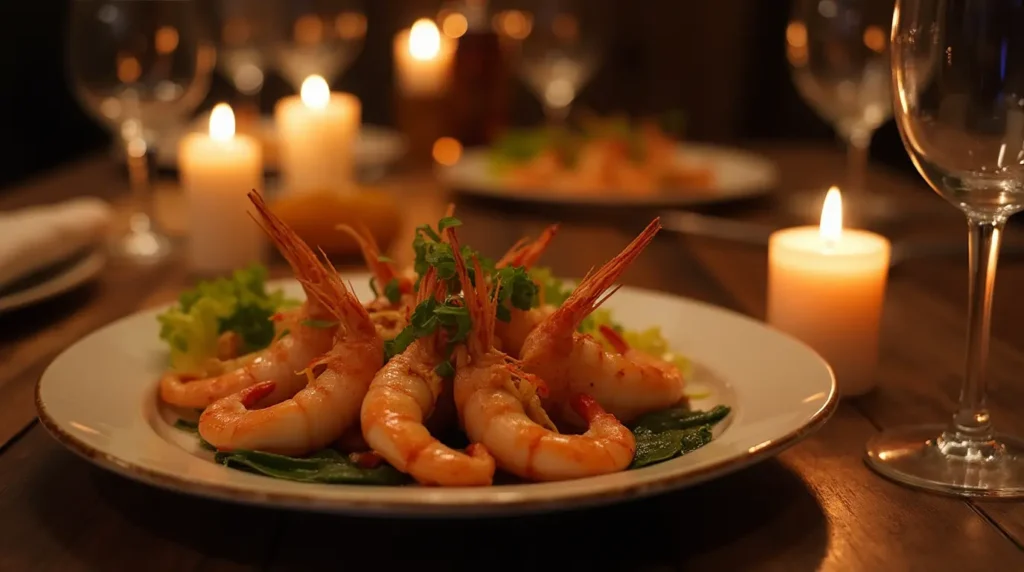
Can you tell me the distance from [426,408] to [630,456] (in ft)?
0.59

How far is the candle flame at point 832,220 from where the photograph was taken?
137 cm

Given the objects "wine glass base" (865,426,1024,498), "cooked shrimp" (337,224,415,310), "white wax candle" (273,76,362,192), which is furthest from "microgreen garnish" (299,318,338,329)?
"white wax candle" (273,76,362,192)

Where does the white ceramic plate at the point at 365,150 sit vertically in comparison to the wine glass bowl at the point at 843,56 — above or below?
below

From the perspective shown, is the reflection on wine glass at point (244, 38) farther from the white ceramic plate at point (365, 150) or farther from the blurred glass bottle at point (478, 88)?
the blurred glass bottle at point (478, 88)

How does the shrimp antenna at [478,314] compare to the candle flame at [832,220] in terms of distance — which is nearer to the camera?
the shrimp antenna at [478,314]

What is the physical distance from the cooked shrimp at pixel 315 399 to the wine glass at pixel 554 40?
1.65m

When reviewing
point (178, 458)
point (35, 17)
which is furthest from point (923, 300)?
point (35, 17)

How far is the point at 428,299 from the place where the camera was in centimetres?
99

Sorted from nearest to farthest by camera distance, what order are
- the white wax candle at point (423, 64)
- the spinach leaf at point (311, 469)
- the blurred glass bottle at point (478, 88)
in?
the spinach leaf at point (311, 469) < the blurred glass bottle at point (478, 88) < the white wax candle at point (423, 64)

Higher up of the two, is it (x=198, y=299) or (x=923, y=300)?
(x=198, y=299)

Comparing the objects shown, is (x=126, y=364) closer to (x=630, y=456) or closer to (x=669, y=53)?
(x=630, y=456)

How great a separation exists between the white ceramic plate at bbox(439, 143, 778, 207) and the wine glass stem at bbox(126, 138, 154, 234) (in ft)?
2.10

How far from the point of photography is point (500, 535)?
91 cm

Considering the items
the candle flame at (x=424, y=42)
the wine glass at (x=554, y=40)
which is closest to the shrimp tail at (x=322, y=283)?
the wine glass at (x=554, y=40)
